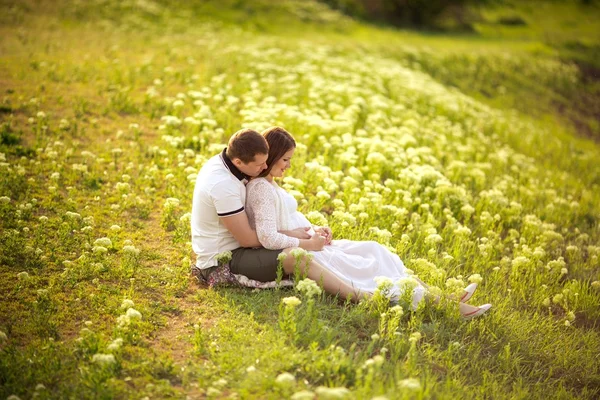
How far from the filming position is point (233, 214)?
615 centimetres

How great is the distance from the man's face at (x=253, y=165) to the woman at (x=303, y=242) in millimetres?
140

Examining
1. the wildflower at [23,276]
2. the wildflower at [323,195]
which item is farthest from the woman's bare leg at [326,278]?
the wildflower at [23,276]

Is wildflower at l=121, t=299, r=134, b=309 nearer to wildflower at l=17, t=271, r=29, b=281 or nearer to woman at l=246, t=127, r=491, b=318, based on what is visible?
wildflower at l=17, t=271, r=29, b=281

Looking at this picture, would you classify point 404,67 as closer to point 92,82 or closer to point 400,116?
point 400,116

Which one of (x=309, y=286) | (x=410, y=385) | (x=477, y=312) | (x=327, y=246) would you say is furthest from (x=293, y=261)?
(x=477, y=312)

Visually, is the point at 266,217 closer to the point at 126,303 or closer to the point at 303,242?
the point at 303,242

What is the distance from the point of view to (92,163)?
31.2 feet

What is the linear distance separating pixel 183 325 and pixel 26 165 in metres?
4.74

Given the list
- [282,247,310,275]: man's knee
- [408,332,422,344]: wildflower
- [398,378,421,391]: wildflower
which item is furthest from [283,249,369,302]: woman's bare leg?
[398,378,421,391]: wildflower

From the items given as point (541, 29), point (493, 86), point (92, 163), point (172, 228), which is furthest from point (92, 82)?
point (541, 29)

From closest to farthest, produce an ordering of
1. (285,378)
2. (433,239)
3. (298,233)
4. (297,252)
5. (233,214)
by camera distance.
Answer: (285,378)
(297,252)
(233,214)
(298,233)
(433,239)

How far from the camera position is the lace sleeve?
6.19m

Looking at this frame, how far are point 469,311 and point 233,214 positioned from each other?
2.82 metres

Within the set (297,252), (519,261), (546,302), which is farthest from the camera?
(519,261)
